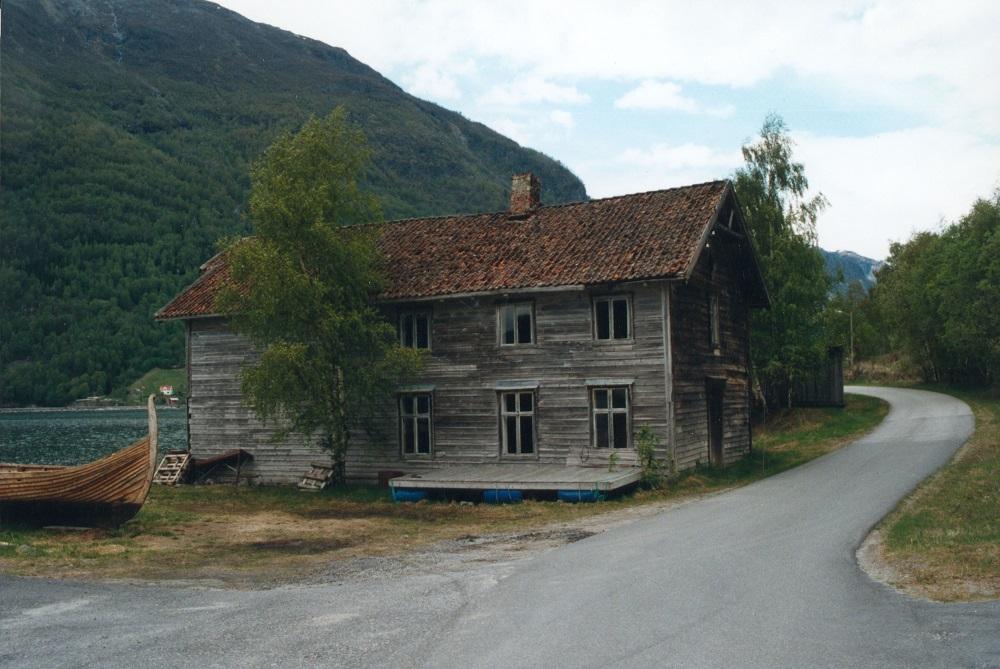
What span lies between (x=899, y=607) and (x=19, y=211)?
197m

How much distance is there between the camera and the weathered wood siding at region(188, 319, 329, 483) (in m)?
30.2

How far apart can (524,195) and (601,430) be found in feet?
30.6

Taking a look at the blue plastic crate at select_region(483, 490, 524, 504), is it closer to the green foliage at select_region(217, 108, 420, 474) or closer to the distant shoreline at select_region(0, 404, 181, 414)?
the green foliage at select_region(217, 108, 420, 474)

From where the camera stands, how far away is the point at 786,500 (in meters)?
19.8

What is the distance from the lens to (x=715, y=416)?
28922 millimetres

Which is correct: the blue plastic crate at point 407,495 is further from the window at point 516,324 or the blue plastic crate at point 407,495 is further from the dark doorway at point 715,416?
the dark doorway at point 715,416

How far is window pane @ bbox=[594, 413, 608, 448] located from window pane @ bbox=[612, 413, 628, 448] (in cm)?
27

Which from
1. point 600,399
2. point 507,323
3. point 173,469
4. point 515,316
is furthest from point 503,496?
point 173,469

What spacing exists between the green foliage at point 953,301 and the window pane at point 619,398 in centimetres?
3051

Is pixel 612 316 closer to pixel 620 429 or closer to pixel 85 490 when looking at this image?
pixel 620 429

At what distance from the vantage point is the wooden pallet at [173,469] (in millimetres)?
30922

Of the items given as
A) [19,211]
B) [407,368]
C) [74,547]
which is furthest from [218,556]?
[19,211]

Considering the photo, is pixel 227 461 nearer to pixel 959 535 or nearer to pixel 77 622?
pixel 77 622

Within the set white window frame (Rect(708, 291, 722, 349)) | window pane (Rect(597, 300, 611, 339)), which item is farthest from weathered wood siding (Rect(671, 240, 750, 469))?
window pane (Rect(597, 300, 611, 339))
